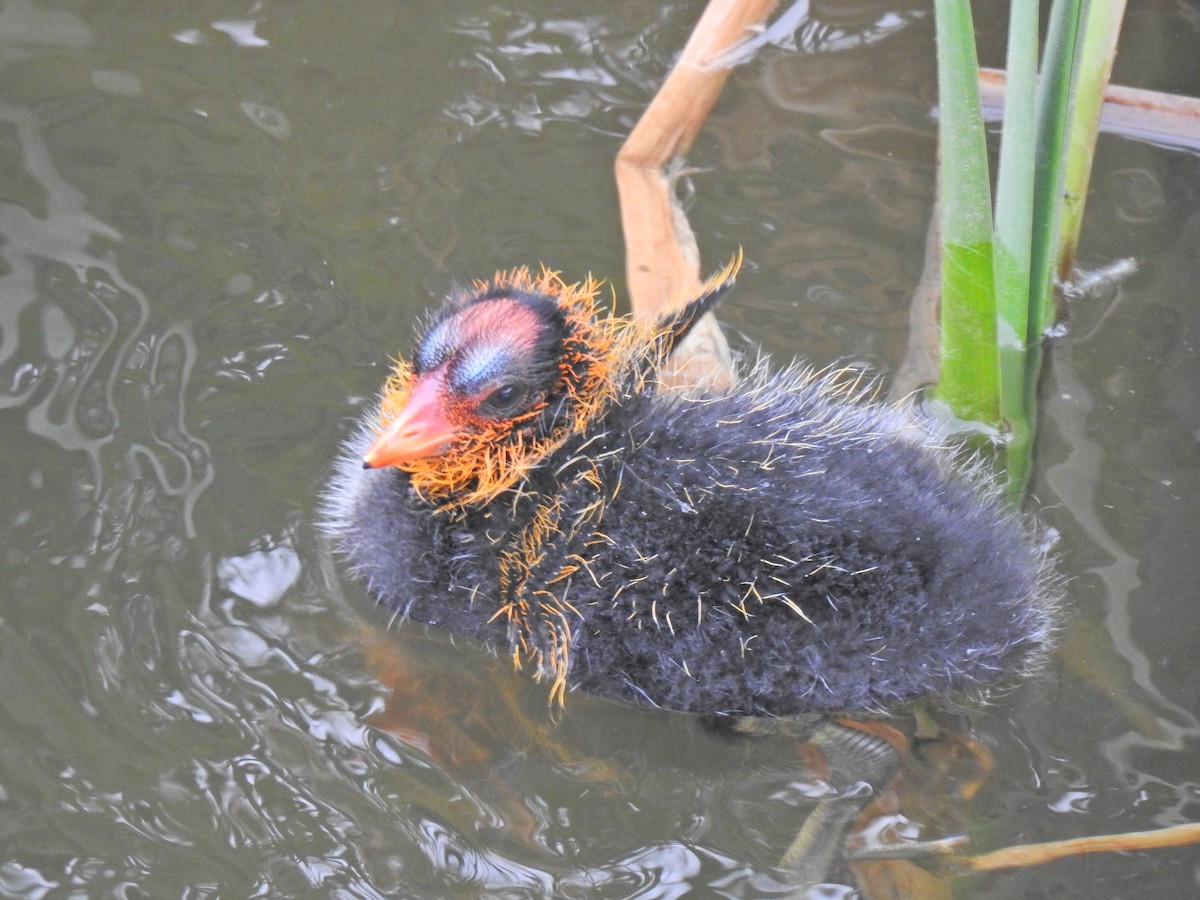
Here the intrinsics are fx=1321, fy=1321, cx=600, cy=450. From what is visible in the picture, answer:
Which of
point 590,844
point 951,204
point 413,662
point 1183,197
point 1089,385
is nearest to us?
point 590,844

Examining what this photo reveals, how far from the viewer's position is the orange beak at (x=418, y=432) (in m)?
2.24

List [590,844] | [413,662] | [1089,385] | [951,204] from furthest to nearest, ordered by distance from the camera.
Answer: [1089,385], [413,662], [951,204], [590,844]

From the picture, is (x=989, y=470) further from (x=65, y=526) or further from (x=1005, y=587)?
(x=65, y=526)

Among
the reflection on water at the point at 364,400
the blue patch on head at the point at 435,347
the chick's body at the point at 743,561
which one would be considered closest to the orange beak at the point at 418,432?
the blue patch on head at the point at 435,347

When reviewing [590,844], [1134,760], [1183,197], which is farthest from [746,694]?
[1183,197]

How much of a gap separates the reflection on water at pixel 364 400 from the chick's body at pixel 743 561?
18 centimetres

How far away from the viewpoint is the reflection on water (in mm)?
2168

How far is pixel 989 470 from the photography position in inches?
101

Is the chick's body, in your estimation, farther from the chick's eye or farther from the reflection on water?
the reflection on water

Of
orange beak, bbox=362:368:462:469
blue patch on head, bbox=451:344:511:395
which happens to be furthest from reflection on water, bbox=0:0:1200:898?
blue patch on head, bbox=451:344:511:395

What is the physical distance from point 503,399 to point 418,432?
0.52ft

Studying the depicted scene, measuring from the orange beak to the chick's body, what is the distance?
14 cm

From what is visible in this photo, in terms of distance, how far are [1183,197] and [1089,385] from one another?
781 millimetres

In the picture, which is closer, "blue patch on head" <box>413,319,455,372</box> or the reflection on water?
the reflection on water
